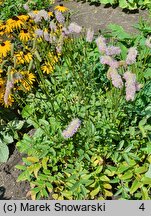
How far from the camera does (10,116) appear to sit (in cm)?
358

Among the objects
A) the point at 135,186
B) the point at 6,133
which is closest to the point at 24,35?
the point at 6,133

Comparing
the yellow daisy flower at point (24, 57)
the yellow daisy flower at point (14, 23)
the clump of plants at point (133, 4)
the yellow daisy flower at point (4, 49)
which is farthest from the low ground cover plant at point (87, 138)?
the clump of plants at point (133, 4)

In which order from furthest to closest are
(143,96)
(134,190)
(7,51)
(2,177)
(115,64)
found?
(7,51) < (2,177) < (143,96) < (134,190) < (115,64)

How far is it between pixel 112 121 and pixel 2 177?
1.17 metres

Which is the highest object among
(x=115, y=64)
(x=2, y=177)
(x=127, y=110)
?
(x=115, y=64)

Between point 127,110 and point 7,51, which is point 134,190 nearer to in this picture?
point 127,110

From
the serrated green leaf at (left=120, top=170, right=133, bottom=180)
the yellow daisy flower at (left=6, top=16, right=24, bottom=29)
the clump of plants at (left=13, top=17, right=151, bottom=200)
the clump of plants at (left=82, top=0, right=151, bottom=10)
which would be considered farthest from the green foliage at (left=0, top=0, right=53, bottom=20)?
the serrated green leaf at (left=120, top=170, right=133, bottom=180)

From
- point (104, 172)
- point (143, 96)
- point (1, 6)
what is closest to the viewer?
point (104, 172)

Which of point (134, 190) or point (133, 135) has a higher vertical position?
point (133, 135)

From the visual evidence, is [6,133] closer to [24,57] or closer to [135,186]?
[24,57]

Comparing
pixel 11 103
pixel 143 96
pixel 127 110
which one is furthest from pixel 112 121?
pixel 11 103

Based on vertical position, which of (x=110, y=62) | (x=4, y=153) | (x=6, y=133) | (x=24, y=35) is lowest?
(x=4, y=153)


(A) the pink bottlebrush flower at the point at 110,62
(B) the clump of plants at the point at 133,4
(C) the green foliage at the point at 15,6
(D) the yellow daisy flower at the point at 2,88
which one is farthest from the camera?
(C) the green foliage at the point at 15,6

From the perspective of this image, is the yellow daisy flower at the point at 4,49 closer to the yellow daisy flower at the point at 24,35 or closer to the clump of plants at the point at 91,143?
the yellow daisy flower at the point at 24,35
